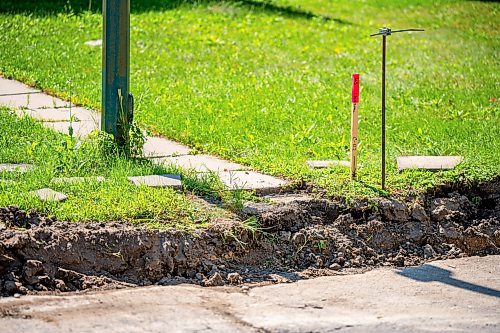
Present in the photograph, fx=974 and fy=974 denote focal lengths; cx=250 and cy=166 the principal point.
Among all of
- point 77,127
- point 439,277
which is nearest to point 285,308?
point 439,277

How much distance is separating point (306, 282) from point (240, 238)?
51cm

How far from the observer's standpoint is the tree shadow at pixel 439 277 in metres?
5.67

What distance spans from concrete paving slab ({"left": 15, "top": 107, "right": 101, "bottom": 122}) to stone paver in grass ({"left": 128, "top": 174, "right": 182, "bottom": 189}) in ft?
6.29

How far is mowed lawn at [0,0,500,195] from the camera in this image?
780cm

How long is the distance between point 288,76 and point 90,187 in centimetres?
485

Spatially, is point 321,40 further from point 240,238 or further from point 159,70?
point 240,238

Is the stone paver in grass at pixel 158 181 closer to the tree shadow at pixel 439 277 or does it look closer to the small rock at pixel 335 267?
the small rock at pixel 335 267

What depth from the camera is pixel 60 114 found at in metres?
8.61

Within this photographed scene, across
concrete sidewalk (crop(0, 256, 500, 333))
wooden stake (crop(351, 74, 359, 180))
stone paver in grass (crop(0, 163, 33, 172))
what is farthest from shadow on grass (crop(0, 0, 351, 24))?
concrete sidewalk (crop(0, 256, 500, 333))

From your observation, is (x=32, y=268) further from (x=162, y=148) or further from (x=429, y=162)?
(x=429, y=162)

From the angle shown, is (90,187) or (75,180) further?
(75,180)

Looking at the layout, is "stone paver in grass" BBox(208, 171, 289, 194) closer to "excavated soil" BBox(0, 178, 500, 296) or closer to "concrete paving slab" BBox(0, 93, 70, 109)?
"excavated soil" BBox(0, 178, 500, 296)

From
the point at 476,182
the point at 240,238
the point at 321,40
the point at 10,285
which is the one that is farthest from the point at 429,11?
the point at 10,285

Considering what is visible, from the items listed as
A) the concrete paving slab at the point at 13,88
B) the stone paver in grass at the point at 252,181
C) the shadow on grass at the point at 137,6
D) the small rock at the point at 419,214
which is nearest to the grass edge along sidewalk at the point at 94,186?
the stone paver in grass at the point at 252,181
